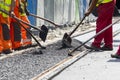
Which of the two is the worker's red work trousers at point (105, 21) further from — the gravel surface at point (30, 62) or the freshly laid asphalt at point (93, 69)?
the freshly laid asphalt at point (93, 69)

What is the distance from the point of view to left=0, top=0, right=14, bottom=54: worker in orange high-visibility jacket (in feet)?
36.8

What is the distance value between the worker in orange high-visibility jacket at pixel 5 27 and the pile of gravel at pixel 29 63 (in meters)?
0.43

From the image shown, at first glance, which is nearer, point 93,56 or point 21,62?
point 21,62

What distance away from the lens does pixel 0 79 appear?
8.24 meters

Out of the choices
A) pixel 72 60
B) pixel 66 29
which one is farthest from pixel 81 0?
pixel 72 60

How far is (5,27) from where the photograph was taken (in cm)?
1132

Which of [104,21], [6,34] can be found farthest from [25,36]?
[104,21]

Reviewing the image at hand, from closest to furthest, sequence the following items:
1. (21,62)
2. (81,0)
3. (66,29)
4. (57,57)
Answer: (21,62), (57,57), (66,29), (81,0)

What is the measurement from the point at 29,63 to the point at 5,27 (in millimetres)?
1678

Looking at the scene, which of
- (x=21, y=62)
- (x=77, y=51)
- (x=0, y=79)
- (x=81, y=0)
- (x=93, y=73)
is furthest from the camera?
(x=81, y=0)

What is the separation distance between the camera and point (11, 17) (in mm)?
11156

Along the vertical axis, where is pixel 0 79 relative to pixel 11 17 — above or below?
below

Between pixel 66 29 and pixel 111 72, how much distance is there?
1040cm

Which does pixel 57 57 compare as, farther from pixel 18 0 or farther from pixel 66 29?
pixel 66 29
